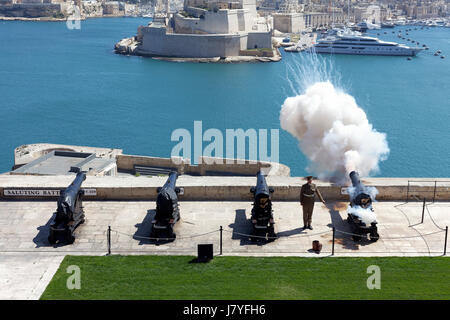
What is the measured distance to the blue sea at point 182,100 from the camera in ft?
142

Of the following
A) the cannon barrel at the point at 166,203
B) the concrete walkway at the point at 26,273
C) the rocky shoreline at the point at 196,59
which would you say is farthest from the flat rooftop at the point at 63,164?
the rocky shoreline at the point at 196,59

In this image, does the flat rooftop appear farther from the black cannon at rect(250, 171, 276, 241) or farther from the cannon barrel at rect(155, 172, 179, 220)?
the black cannon at rect(250, 171, 276, 241)

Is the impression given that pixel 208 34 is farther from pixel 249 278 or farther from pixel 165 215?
pixel 249 278

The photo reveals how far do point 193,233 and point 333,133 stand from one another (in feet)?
19.7

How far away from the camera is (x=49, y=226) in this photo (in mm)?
11367

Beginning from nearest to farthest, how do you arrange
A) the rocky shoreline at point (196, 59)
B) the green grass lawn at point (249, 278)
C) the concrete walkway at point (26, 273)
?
the green grass lawn at point (249, 278)
the concrete walkway at point (26, 273)
the rocky shoreline at point (196, 59)

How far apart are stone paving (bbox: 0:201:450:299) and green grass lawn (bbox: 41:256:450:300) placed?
385 mm

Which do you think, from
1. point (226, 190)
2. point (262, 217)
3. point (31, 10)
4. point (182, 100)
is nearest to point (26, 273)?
point (262, 217)

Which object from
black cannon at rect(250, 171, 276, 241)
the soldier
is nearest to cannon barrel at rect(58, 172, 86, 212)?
black cannon at rect(250, 171, 276, 241)

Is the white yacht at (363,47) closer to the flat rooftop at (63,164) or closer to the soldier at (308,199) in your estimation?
the flat rooftop at (63,164)

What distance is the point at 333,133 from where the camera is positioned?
15.3 meters

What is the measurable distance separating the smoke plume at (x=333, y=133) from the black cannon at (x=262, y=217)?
3251mm
